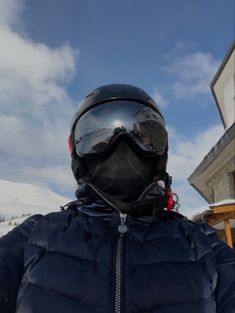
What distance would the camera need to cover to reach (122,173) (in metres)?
1.81

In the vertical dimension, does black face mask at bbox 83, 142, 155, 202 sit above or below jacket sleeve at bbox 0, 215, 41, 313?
above

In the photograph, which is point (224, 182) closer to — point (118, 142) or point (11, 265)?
point (118, 142)

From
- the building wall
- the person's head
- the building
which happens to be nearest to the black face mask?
the person's head

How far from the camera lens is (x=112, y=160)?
6.09 feet

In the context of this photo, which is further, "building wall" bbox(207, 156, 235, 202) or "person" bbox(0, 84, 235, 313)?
"building wall" bbox(207, 156, 235, 202)

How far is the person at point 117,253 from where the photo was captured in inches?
50.8

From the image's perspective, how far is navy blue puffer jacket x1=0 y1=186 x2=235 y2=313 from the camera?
1281mm

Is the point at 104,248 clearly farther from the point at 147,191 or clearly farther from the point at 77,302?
the point at 147,191

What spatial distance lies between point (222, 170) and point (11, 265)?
37.2ft

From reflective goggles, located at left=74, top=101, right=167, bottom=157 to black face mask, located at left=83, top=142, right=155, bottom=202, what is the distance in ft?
0.17

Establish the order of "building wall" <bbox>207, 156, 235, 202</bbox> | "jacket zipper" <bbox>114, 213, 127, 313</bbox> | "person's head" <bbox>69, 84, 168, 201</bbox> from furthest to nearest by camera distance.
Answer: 1. "building wall" <bbox>207, 156, 235, 202</bbox>
2. "person's head" <bbox>69, 84, 168, 201</bbox>
3. "jacket zipper" <bbox>114, 213, 127, 313</bbox>

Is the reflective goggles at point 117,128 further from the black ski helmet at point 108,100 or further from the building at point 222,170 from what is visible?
the building at point 222,170

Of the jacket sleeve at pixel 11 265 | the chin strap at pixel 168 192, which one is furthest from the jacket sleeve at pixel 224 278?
the jacket sleeve at pixel 11 265

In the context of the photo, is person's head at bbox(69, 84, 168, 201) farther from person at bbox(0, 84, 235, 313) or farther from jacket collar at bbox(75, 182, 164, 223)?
jacket collar at bbox(75, 182, 164, 223)
